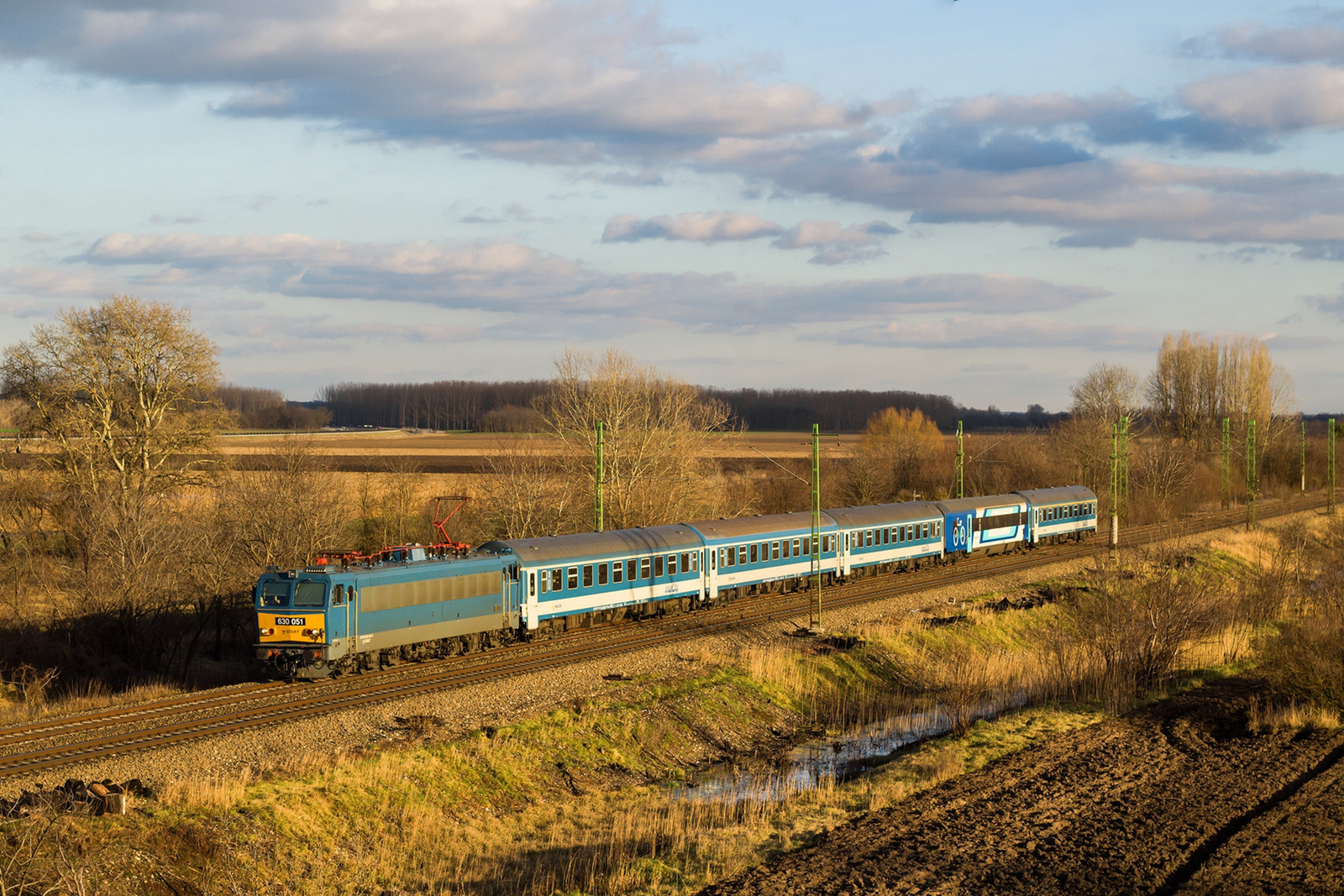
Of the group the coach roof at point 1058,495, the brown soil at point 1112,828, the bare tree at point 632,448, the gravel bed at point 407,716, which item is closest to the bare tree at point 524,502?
the bare tree at point 632,448

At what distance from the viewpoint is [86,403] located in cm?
4734

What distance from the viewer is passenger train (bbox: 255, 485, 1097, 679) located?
2545 centimetres

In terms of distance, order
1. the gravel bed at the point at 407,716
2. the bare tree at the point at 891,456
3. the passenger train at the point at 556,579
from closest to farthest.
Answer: the gravel bed at the point at 407,716, the passenger train at the point at 556,579, the bare tree at the point at 891,456

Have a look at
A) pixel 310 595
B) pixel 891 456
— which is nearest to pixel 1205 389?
pixel 891 456

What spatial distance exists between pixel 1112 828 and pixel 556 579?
18.6 metres

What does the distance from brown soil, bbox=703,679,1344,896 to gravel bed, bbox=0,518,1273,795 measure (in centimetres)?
893

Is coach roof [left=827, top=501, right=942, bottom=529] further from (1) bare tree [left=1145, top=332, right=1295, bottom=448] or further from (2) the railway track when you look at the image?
(1) bare tree [left=1145, top=332, right=1295, bottom=448]

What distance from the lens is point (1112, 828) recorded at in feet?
56.2

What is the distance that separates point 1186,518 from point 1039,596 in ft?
121

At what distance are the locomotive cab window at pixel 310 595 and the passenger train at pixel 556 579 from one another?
0.09 feet

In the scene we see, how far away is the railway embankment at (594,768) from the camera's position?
15992 millimetres

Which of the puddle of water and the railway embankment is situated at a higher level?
the railway embankment

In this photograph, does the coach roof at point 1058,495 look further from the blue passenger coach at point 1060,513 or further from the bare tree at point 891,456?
the bare tree at point 891,456

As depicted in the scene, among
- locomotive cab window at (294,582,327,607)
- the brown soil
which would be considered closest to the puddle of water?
the brown soil
